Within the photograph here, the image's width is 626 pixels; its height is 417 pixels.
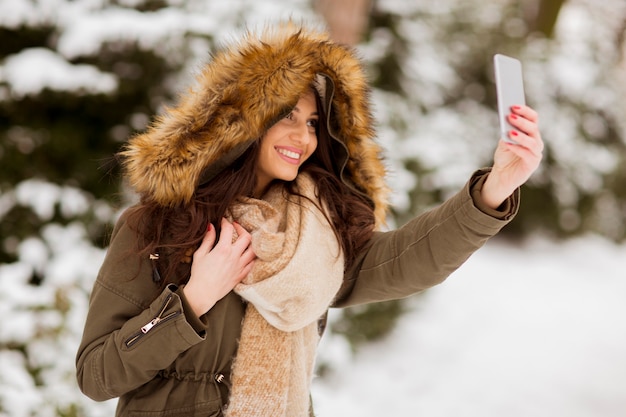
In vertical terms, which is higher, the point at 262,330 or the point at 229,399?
the point at 262,330

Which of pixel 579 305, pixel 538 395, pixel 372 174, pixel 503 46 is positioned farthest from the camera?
pixel 503 46

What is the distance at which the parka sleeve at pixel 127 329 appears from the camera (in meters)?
1.46

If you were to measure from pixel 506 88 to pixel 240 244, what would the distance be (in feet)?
2.47

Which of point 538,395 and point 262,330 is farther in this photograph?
point 538,395

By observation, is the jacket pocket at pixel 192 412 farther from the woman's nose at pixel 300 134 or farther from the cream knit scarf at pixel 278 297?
the woman's nose at pixel 300 134

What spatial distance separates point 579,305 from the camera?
6367 mm

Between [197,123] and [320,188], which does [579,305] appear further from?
[197,123]

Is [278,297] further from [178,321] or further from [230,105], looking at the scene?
[230,105]

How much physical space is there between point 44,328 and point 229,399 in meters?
2.21

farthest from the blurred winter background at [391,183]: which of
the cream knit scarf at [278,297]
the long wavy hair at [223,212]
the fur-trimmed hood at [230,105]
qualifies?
the cream knit scarf at [278,297]

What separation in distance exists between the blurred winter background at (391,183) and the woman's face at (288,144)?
0.56m

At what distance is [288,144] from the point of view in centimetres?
172

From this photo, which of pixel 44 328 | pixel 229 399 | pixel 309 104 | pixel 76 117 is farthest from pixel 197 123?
pixel 76 117

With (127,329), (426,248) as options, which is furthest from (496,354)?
(127,329)
